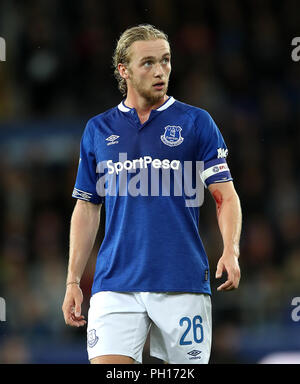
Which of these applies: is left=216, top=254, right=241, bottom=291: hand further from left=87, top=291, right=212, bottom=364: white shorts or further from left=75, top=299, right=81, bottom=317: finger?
left=75, top=299, right=81, bottom=317: finger

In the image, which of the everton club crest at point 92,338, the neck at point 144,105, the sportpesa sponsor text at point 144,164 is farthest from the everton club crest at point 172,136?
the everton club crest at point 92,338

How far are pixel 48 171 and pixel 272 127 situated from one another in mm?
3294

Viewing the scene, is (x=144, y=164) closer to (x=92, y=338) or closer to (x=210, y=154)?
(x=210, y=154)

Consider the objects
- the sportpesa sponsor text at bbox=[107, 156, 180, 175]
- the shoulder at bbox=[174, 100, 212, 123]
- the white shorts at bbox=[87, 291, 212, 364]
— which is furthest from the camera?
the shoulder at bbox=[174, 100, 212, 123]

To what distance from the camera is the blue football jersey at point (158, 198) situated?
4590 mm

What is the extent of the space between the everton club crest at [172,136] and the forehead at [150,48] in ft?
1.41

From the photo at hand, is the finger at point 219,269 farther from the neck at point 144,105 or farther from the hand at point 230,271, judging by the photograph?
the neck at point 144,105

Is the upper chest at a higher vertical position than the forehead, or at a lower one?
lower

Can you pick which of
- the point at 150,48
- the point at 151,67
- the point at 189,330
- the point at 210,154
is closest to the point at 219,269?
the point at 189,330

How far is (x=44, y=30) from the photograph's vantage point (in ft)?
43.8

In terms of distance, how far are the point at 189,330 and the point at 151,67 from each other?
150 cm

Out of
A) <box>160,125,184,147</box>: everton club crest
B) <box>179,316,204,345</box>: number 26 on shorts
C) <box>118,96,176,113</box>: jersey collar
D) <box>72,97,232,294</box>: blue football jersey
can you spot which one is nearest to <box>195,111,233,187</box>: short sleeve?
<box>72,97,232,294</box>: blue football jersey

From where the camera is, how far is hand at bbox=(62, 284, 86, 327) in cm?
466

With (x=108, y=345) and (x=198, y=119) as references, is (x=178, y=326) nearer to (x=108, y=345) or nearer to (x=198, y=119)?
(x=108, y=345)
